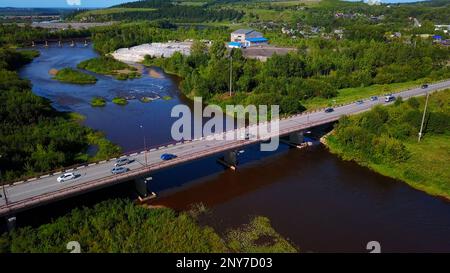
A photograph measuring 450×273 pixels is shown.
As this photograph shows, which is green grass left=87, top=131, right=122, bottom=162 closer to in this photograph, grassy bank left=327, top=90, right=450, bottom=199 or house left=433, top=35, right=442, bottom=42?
grassy bank left=327, top=90, right=450, bottom=199

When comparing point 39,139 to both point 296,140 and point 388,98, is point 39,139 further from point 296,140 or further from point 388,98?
point 388,98

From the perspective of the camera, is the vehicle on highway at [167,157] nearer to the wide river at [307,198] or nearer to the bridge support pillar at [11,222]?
the wide river at [307,198]

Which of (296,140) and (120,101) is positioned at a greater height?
(120,101)

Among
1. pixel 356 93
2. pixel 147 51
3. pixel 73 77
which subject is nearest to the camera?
pixel 356 93

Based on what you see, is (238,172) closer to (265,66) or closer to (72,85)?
(265,66)

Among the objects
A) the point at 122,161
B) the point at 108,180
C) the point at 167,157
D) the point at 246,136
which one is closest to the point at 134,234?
the point at 108,180
